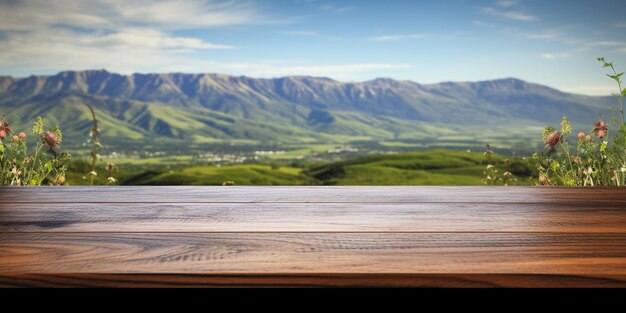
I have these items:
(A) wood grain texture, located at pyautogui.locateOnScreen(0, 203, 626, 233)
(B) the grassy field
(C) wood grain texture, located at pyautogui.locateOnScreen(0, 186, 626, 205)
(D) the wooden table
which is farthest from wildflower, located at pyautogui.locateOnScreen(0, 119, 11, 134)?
(B) the grassy field

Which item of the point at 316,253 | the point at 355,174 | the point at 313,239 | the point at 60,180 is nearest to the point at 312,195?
the point at 313,239

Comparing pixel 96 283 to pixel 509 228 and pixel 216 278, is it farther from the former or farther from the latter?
pixel 509 228

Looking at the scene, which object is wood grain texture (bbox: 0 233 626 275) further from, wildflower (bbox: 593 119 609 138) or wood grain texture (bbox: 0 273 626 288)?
wildflower (bbox: 593 119 609 138)

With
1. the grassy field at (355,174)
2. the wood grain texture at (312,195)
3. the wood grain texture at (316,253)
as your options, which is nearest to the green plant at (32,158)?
the wood grain texture at (312,195)

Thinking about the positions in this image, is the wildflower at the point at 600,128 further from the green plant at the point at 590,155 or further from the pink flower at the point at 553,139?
the pink flower at the point at 553,139

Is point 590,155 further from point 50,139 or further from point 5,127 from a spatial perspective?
point 5,127

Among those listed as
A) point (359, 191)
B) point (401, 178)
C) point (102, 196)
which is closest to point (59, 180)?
point (102, 196)
